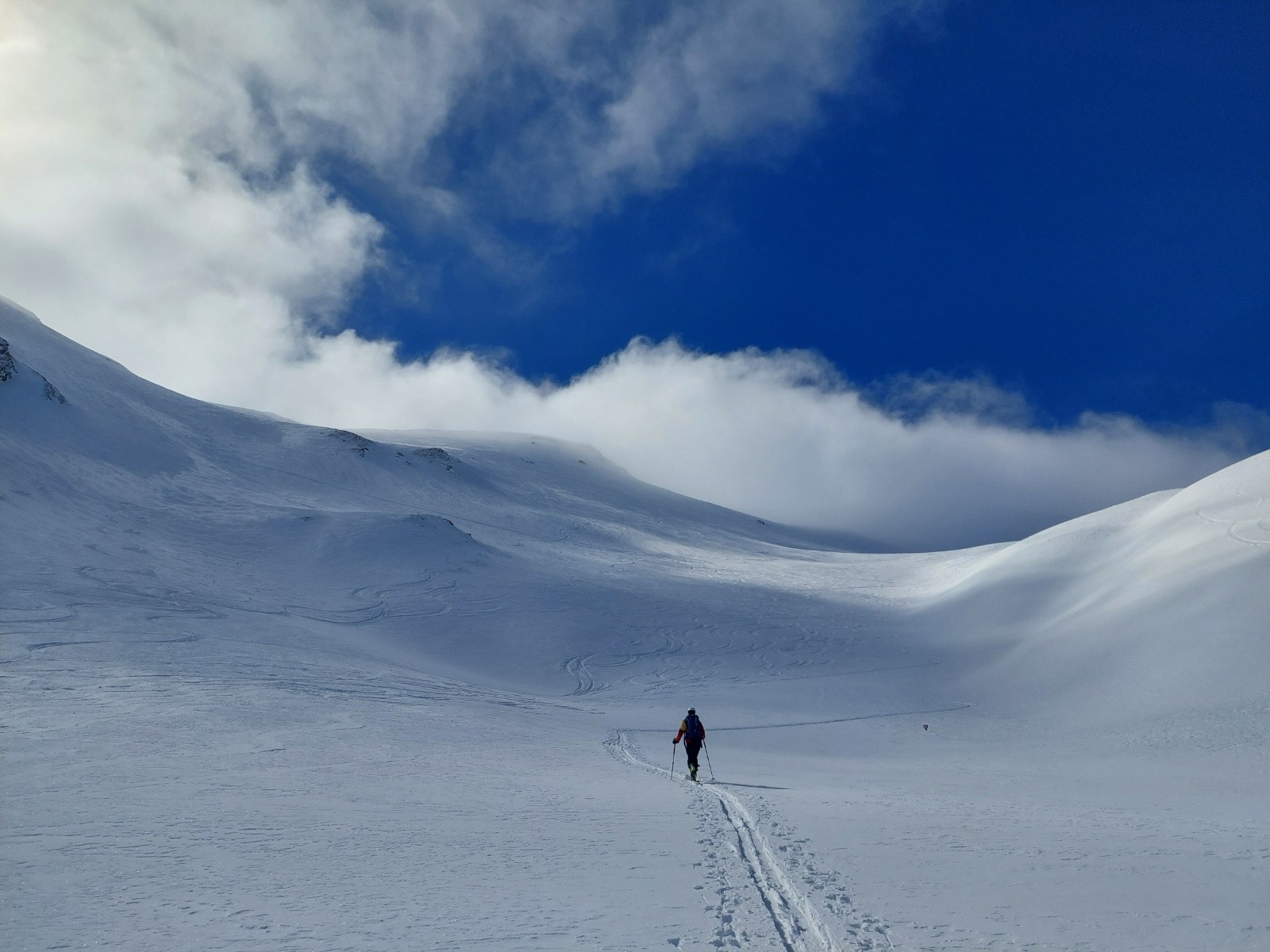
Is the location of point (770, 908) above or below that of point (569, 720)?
below

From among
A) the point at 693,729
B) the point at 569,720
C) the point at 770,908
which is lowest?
the point at 770,908

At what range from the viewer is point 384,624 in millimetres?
34188

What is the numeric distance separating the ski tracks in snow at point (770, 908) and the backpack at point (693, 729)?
5.90m

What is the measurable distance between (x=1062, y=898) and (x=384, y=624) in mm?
30131

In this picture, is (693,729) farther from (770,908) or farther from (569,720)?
(770,908)

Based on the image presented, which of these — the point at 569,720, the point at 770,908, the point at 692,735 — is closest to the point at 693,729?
the point at 692,735

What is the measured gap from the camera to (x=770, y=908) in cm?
758

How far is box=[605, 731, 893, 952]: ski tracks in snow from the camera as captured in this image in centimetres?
681

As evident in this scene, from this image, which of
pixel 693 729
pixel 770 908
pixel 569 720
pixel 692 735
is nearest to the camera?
pixel 770 908

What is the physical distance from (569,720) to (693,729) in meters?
7.88

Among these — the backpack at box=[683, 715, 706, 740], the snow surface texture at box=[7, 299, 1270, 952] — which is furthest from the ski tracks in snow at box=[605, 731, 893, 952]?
the backpack at box=[683, 715, 706, 740]

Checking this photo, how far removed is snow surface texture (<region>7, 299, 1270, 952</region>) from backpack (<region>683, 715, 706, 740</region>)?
2.78 ft

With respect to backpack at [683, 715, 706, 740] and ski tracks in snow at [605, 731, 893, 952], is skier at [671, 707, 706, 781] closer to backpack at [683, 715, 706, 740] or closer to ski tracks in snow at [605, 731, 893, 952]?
backpack at [683, 715, 706, 740]

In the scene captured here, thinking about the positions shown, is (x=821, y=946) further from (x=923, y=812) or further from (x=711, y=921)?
(x=923, y=812)
